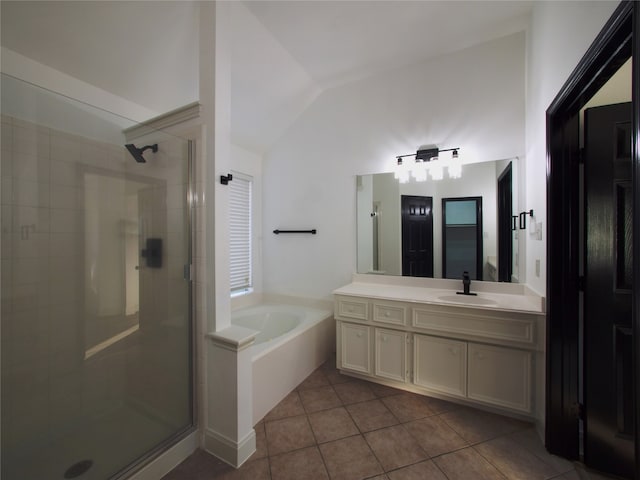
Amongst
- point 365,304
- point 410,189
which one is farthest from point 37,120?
point 410,189

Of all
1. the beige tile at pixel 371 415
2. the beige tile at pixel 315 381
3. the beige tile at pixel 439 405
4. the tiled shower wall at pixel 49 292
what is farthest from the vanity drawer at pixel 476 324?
the tiled shower wall at pixel 49 292

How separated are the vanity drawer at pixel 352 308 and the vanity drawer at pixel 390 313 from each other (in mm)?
85

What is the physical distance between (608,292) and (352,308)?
1.51 m

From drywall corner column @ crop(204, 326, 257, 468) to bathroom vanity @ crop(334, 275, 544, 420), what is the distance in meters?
0.99

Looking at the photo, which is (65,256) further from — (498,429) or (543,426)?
(543,426)

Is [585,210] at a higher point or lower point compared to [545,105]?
lower

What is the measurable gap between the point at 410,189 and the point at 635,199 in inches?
70.7

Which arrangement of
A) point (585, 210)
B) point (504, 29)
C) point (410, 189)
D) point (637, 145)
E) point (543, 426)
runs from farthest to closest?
point (410, 189) → point (504, 29) → point (543, 426) → point (585, 210) → point (637, 145)

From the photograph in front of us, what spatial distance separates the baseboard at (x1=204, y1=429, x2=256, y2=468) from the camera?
53.6 inches

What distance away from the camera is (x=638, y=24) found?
2.09 feet

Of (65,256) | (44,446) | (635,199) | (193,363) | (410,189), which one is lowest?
(44,446)

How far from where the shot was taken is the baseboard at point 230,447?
1.36 m

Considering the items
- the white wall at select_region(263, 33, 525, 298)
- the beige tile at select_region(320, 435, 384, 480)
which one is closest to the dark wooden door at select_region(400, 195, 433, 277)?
the white wall at select_region(263, 33, 525, 298)

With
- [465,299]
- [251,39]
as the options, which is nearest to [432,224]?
[465,299]
